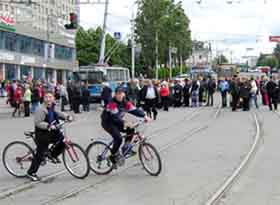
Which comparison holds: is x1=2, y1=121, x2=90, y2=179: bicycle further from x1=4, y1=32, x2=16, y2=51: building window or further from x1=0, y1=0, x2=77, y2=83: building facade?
x1=4, y1=32, x2=16, y2=51: building window

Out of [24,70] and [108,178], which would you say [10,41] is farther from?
[108,178]

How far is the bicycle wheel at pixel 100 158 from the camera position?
12.0 metres

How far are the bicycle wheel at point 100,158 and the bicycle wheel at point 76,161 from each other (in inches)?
12.3

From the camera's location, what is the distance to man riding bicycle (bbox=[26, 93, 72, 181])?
11328 mm

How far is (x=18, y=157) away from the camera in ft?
39.0

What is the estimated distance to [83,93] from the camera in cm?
3497

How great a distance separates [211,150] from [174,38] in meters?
67.1

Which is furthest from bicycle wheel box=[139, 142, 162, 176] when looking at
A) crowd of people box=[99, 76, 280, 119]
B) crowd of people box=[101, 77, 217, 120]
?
crowd of people box=[101, 77, 217, 120]

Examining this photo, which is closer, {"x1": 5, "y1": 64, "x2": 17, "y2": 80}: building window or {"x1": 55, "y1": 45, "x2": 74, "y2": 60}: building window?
{"x1": 5, "y1": 64, "x2": 17, "y2": 80}: building window

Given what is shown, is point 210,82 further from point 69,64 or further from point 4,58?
point 69,64

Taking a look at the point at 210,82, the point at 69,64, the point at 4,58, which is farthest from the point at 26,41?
the point at 210,82

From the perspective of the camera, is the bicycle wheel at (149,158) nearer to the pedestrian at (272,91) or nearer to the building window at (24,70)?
the pedestrian at (272,91)

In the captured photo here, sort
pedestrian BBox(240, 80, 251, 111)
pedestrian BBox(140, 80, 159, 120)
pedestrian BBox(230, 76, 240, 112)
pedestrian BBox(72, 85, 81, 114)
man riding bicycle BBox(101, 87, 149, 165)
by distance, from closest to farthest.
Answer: man riding bicycle BBox(101, 87, 149, 165) → pedestrian BBox(140, 80, 159, 120) → pedestrian BBox(240, 80, 251, 111) → pedestrian BBox(230, 76, 240, 112) → pedestrian BBox(72, 85, 81, 114)

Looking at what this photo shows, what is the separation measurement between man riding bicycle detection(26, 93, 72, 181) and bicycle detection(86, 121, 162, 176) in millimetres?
691
